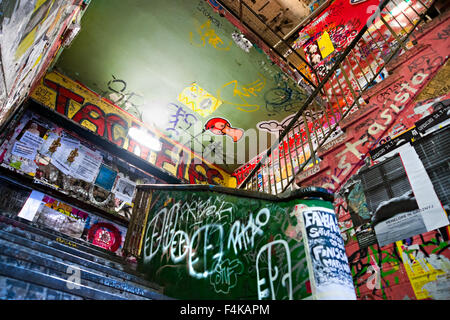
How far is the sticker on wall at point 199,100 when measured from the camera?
816 centimetres

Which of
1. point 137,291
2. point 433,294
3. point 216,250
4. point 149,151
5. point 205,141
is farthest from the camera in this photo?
point 205,141

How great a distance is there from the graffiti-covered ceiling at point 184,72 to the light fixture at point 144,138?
39 centimetres

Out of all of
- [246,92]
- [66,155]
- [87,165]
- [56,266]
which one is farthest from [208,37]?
[56,266]

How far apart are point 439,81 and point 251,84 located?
15.7 ft

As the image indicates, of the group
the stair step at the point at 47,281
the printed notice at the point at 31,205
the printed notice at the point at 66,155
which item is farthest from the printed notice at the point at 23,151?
the stair step at the point at 47,281

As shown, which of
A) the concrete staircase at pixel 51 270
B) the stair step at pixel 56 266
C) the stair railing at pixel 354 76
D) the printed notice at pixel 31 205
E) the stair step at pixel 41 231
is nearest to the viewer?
the concrete staircase at pixel 51 270

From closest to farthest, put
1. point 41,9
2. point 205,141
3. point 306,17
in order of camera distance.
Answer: point 41,9, point 205,141, point 306,17

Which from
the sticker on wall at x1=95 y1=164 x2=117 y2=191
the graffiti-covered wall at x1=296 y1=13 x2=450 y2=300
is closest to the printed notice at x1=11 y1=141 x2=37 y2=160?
the sticker on wall at x1=95 y1=164 x2=117 y2=191

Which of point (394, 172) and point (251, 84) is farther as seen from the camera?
point (251, 84)

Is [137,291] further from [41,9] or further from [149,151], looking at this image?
[149,151]

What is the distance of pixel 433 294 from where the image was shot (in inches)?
120

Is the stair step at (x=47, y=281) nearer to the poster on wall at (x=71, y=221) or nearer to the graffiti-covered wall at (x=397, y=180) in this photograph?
the graffiti-covered wall at (x=397, y=180)
